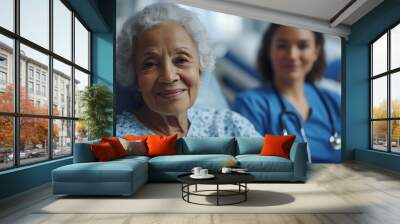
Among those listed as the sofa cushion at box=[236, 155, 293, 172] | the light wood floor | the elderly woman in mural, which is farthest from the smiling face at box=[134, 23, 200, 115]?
the light wood floor

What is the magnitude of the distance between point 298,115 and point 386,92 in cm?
202

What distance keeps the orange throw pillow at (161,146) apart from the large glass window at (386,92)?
4.78m

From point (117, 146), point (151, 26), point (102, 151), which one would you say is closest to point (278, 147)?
point (117, 146)

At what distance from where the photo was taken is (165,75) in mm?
8930

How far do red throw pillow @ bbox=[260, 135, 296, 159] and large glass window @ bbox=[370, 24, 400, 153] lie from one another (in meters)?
2.98

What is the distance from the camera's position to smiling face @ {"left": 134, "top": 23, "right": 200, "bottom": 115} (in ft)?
29.4

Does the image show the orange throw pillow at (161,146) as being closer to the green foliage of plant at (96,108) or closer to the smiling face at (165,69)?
the green foliage of plant at (96,108)

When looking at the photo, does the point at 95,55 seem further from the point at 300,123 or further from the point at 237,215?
the point at 237,215

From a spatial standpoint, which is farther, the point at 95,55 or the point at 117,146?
the point at 95,55

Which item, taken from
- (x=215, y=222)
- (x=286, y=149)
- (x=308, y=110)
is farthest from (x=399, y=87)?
(x=215, y=222)

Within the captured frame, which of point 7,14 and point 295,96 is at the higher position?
point 7,14

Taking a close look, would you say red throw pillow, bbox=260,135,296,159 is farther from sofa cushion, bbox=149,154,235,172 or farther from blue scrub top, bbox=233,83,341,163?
blue scrub top, bbox=233,83,341,163

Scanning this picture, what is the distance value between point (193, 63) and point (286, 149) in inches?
142

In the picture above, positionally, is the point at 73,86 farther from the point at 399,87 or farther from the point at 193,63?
the point at 399,87
